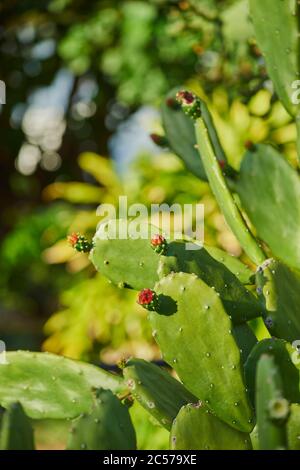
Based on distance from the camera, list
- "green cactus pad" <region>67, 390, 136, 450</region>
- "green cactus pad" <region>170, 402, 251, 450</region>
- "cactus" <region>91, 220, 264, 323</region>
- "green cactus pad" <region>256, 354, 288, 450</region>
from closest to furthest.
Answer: "green cactus pad" <region>256, 354, 288, 450</region>, "green cactus pad" <region>67, 390, 136, 450</region>, "green cactus pad" <region>170, 402, 251, 450</region>, "cactus" <region>91, 220, 264, 323</region>

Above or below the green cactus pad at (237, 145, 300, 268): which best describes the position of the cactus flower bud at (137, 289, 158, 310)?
above

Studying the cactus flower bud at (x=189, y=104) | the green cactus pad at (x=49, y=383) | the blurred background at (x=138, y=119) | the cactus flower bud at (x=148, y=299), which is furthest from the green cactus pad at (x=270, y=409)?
the blurred background at (x=138, y=119)

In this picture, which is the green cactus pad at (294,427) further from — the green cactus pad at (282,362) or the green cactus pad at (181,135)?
the green cactus pad at (181,135)

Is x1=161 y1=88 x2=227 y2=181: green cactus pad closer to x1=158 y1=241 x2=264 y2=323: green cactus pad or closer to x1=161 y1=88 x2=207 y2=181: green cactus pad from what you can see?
x1=161 y1=88 x2=207 y2=181: green cactus pad

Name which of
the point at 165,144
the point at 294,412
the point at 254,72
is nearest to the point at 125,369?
the point at 294,412

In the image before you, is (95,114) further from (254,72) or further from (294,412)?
(294,412)

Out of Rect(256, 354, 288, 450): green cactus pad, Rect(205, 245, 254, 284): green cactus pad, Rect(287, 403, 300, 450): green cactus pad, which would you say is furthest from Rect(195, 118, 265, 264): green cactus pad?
Rect(256, 354, 288, 450): green cactus pad

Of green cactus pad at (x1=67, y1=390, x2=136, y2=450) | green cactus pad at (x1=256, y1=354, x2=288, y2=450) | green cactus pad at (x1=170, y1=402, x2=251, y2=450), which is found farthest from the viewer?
green cactus pad at (x1=170, y1=402, x2=251, y2=450)
